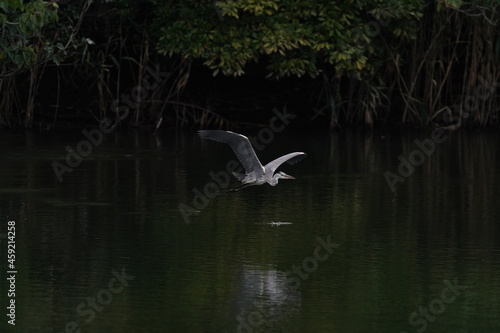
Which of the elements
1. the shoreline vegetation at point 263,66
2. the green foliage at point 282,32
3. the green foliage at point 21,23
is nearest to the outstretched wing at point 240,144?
the green foliage at point 21,23

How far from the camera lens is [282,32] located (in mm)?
22000

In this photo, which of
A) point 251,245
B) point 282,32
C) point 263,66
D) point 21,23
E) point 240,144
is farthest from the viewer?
point 263,66

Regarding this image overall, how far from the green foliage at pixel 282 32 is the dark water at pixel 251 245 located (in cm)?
303

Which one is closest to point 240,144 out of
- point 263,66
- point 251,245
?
point 251,245

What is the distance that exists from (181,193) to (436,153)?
6359mm

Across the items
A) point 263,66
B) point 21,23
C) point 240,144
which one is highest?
point 263,66

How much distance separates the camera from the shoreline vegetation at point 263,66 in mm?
22312

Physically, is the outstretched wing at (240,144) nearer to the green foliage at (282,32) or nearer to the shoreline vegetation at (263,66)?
the shoreline vegetation at (263,66)

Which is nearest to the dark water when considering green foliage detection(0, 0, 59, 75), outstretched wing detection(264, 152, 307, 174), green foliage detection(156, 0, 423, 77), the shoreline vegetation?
outstretched wing detection(264, 152, 307, 174)

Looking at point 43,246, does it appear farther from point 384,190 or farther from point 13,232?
point 384,190

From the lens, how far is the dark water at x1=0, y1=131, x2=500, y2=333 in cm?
948

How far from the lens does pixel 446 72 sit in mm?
24297

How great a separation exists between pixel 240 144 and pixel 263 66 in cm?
1244

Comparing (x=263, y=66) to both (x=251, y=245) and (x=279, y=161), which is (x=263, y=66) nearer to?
(x=279, y=161)
